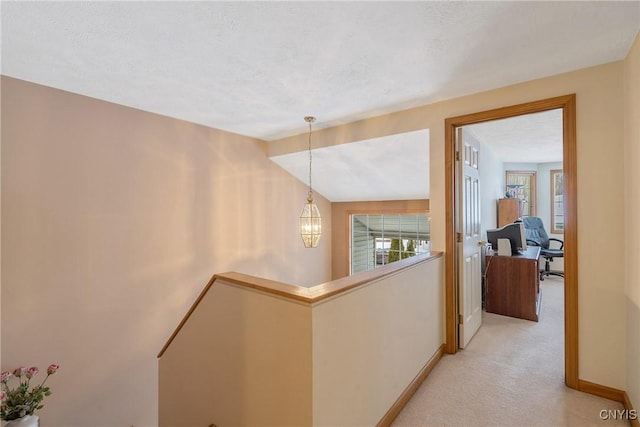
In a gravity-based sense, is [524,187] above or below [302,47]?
below

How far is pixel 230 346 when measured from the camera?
1.58 m

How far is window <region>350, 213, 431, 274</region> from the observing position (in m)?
5.16

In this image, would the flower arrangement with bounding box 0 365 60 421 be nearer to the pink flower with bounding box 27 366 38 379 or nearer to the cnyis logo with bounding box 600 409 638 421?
the pink flower with bounding box 27 366 38 379

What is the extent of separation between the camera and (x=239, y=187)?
12.8 ft

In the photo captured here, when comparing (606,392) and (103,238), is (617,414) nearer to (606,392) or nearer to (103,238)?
(606,392)

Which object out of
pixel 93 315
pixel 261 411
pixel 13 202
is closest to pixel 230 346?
pixel 261 411

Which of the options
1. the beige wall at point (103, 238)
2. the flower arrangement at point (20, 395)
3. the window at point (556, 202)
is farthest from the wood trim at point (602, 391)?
the window at point (556, 202)

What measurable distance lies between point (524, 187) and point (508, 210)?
1580mm

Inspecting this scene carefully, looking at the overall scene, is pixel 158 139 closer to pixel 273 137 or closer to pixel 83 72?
pixel 83 72

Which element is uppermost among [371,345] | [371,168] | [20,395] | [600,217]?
[371,168]

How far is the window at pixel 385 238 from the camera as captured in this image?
5160 mm

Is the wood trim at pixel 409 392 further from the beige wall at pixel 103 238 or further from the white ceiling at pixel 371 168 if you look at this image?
the beige wall at pixel 103 238

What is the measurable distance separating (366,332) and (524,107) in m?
2.04

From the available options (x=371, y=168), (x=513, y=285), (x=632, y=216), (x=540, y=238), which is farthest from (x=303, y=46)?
(x=540, y=238)
